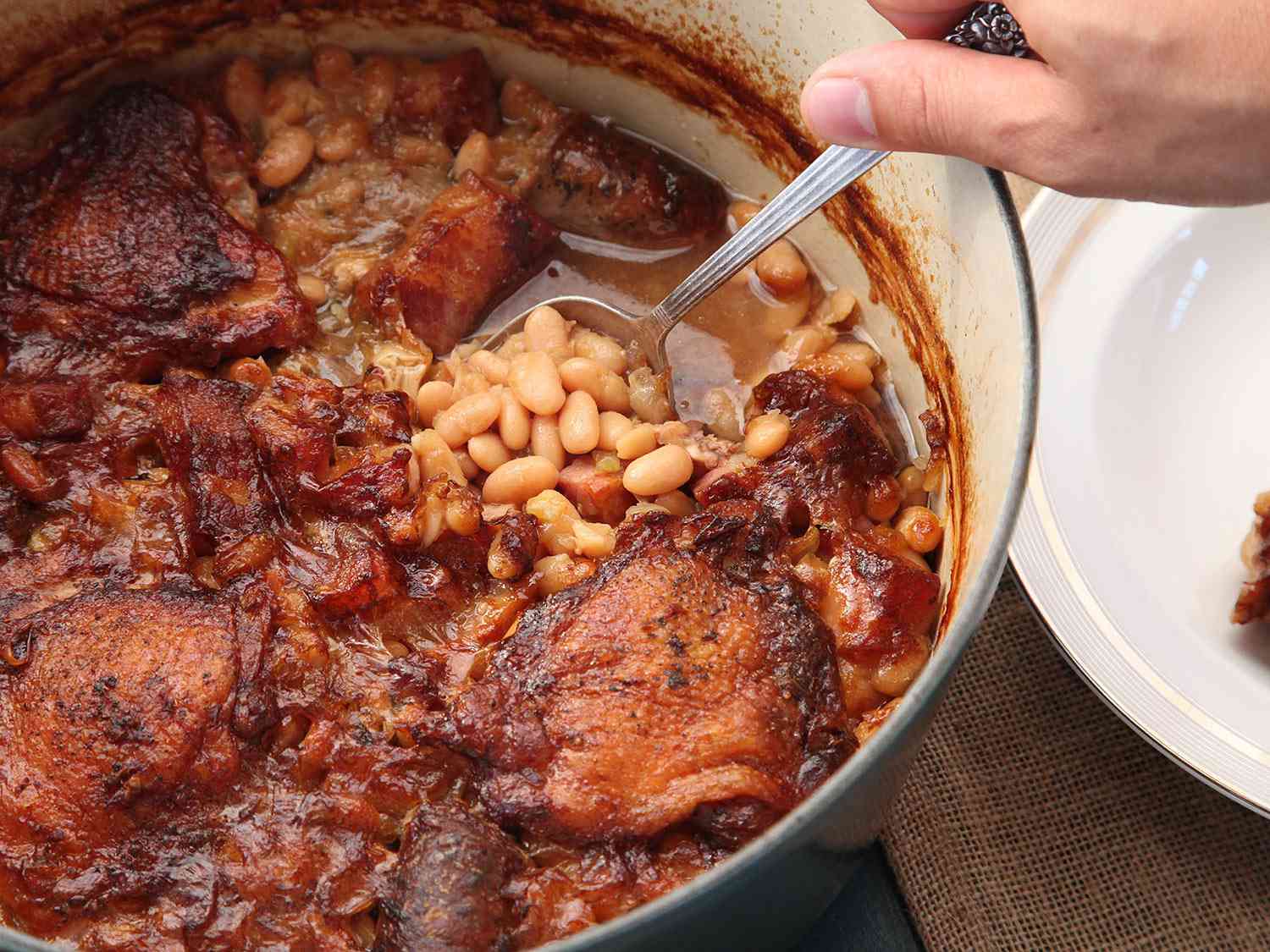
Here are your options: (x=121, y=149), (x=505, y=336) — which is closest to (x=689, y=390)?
(x=505, y=336)

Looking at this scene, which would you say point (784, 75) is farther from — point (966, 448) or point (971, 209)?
point (966, 448)

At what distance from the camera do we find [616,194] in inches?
117

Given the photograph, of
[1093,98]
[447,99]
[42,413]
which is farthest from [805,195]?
[42,413]

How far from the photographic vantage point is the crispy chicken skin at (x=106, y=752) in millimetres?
2051

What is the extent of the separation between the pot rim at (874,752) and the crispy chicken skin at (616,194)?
118 centimetres

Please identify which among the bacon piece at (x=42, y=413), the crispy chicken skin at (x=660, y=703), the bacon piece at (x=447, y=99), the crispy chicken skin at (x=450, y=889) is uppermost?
the bacon piece at (x=447, y=99)

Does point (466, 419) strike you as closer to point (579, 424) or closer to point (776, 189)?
point (579, 424)

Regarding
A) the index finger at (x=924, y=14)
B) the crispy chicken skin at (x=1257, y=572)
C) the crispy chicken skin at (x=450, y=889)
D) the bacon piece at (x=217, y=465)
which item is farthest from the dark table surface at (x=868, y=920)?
the index finger at (x=924, y=14)

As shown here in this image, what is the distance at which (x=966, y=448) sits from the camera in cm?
235

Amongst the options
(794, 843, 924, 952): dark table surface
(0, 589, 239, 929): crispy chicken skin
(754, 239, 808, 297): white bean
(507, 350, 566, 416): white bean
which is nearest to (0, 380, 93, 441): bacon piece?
(0, 589, 239, 929): crispy chicken skin

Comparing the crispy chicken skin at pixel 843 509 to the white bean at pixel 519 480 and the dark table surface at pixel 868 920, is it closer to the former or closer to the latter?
the white bean at pixel 519 480

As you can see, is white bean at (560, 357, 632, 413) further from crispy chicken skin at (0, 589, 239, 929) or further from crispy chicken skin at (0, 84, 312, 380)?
crispy chicken skin at (0, 589, 239, 929)

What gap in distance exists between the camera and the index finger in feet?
6.89

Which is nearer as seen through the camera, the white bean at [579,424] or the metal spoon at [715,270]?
the metal spoon at [715,270]
